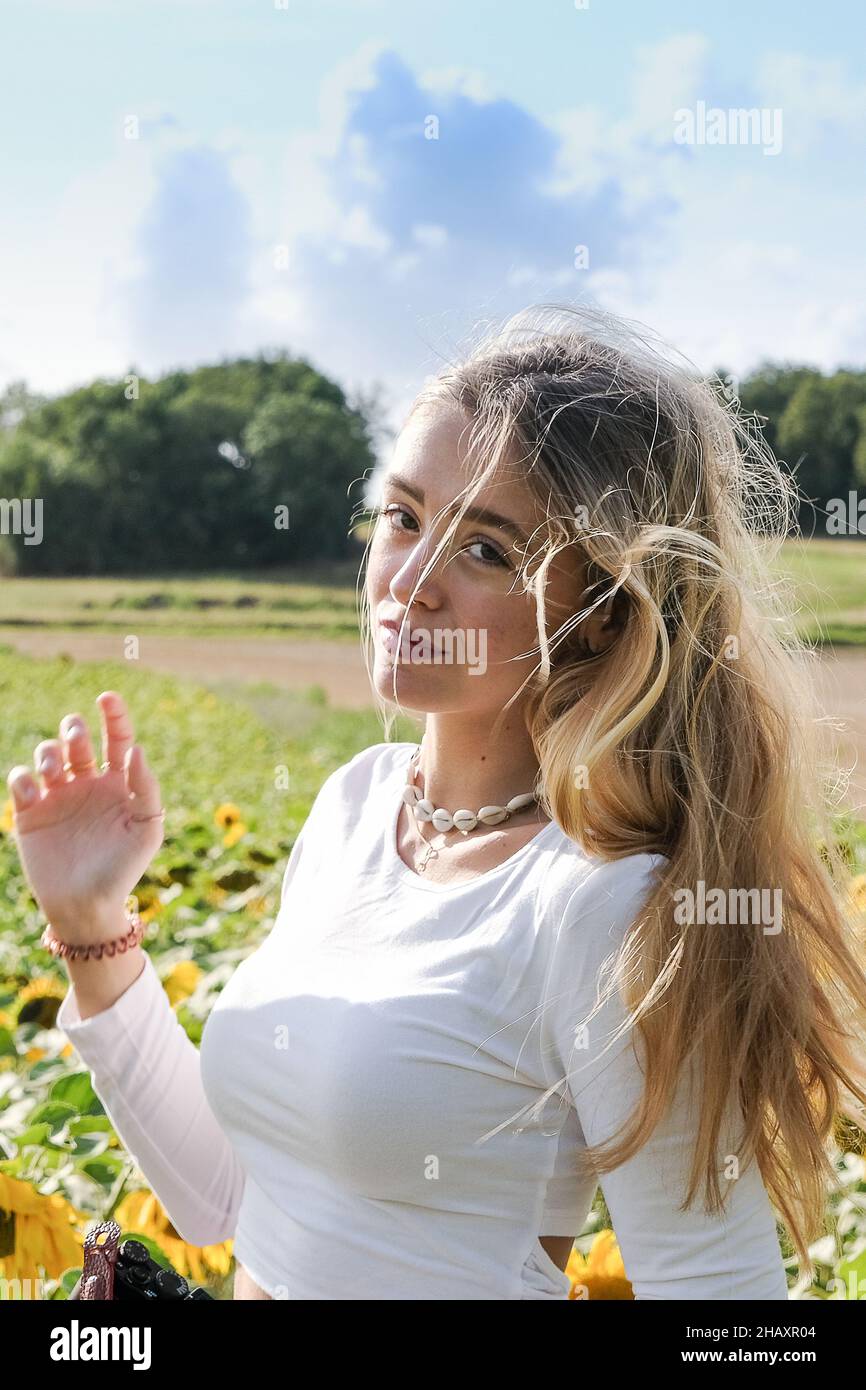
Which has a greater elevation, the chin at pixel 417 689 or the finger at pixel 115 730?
the chin at pixel 417 689

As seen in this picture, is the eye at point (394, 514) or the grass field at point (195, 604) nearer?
the eye at point (394, 514)

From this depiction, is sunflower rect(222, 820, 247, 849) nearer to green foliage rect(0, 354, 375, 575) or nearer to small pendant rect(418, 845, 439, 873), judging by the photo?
small pendant rect(418, 845, 439, 873)

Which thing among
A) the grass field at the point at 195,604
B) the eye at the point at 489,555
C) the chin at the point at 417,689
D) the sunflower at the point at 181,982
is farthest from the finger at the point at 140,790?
the grass field at the point at 195,604

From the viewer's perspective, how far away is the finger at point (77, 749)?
1104 mm

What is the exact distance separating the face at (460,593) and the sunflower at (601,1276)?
0.56m

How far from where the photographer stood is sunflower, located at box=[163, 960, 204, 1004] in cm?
179

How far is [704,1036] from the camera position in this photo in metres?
0.89

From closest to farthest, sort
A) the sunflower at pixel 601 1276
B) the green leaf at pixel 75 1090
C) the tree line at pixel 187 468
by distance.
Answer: the sunflower at pixel 601 1276 → the green leaf at pixel 75 1090 → the tree line at pixel 187 468

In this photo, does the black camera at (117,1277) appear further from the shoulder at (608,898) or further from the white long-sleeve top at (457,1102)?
the shoulder at (608,898)

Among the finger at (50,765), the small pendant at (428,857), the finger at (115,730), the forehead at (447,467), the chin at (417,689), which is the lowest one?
the small pendant at (428,857)

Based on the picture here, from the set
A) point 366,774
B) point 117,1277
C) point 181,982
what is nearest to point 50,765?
point 366,774

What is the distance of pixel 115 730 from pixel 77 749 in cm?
4

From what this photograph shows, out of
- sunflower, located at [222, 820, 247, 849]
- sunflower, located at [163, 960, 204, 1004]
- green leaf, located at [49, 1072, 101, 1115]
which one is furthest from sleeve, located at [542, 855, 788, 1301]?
sunflower, located at [222, 820, 247, 849]
